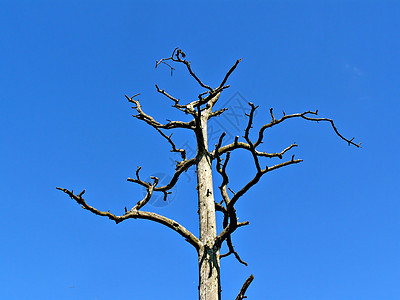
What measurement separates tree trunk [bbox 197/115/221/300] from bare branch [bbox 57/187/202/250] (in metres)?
0.14

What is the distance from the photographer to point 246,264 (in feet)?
20.2

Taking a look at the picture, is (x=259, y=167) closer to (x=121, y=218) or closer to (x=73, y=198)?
(x=121, y=218)

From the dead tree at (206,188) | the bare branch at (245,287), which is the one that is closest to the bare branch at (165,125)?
the dead tree at (206,188)

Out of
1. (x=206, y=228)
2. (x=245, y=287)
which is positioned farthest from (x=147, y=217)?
(x=245, y=287)

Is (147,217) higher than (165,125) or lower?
lower

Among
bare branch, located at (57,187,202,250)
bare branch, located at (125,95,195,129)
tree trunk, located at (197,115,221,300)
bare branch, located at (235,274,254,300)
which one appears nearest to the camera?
bare branch, located at (235,274,254,300)

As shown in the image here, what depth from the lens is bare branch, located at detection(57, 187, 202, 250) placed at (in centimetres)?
463

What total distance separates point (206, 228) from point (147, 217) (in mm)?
824

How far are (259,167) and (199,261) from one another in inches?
56.9

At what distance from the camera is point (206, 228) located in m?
4.88

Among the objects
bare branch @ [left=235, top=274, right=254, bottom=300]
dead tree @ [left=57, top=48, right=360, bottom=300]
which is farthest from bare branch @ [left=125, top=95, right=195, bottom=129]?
bare branch @ [left=235, top=274, right=254, bottom=300]

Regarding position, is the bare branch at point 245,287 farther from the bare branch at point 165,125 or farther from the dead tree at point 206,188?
the bare branch at point 165,125

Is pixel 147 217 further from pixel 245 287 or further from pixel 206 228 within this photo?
pixel 245 287

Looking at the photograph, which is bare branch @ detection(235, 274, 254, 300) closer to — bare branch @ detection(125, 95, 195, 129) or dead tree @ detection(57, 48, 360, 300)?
dead tree @ detection(57, 48, 360, 300)
